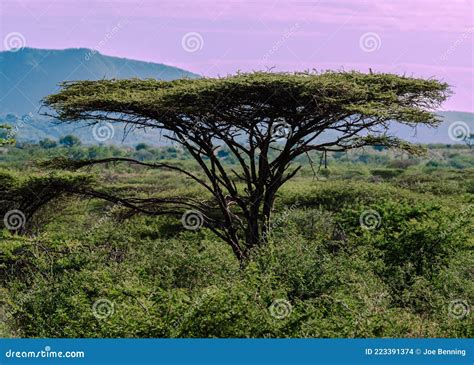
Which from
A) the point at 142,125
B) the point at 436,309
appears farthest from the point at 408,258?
the point at 142,125

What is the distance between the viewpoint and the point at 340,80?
52.8ft

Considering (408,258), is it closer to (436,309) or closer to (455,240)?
(455,240)
